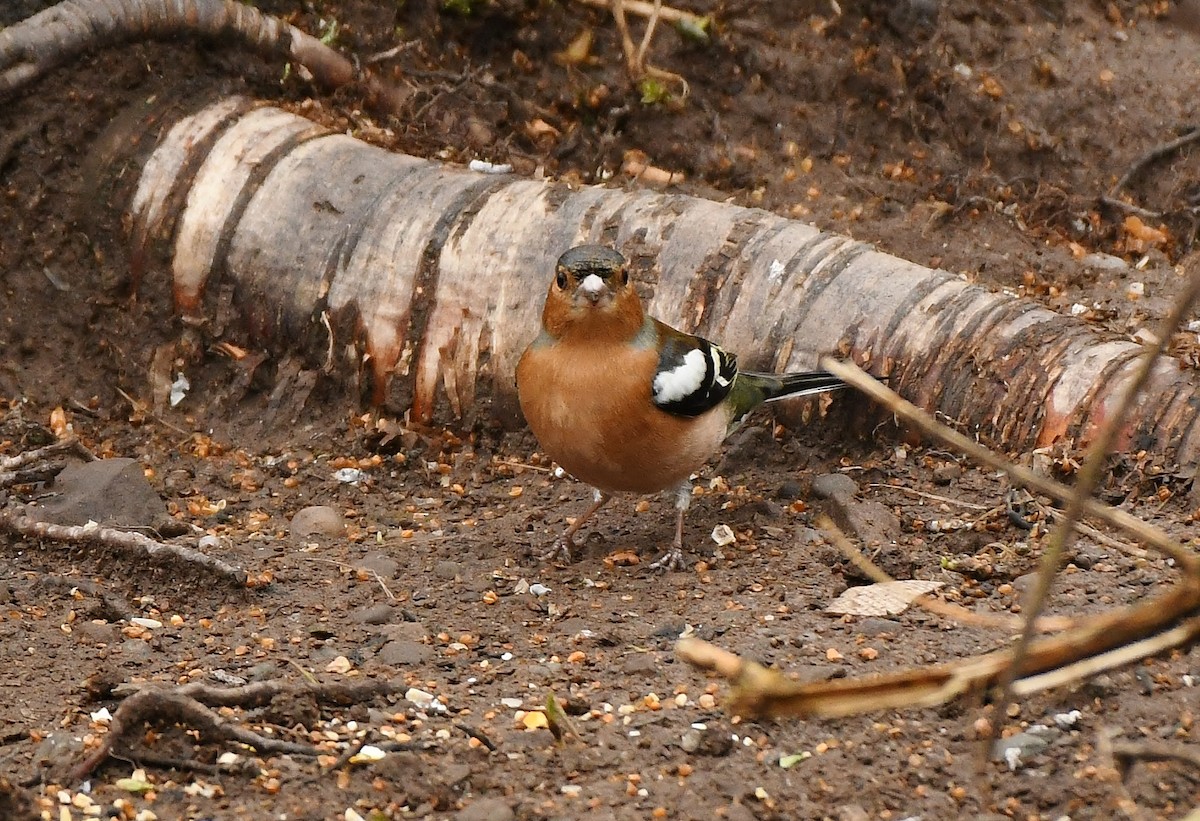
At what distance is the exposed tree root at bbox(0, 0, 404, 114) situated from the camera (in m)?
5.39

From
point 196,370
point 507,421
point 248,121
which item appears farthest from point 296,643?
point 248,121

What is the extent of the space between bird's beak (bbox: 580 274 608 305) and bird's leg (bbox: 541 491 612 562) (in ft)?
2.52

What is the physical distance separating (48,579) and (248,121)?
2.36m

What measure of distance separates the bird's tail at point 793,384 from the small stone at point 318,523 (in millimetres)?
1512

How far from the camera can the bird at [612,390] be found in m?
4.42

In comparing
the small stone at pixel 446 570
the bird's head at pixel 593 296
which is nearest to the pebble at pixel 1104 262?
the bird's head at pixel 593 296

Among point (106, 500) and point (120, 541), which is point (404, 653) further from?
point (106, 500)

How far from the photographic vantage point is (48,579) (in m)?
4.04

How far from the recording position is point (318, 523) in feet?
15.5

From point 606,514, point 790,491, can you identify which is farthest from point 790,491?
point 606,514

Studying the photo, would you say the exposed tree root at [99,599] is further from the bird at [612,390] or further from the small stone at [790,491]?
the small stone at [790,491]

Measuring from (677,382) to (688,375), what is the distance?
54mm

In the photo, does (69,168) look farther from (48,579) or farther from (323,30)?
(48,579)

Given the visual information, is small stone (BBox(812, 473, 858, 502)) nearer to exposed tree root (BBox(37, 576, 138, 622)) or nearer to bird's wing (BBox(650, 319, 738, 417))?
bird's wing (BBox(650, 319, 738, 417))
